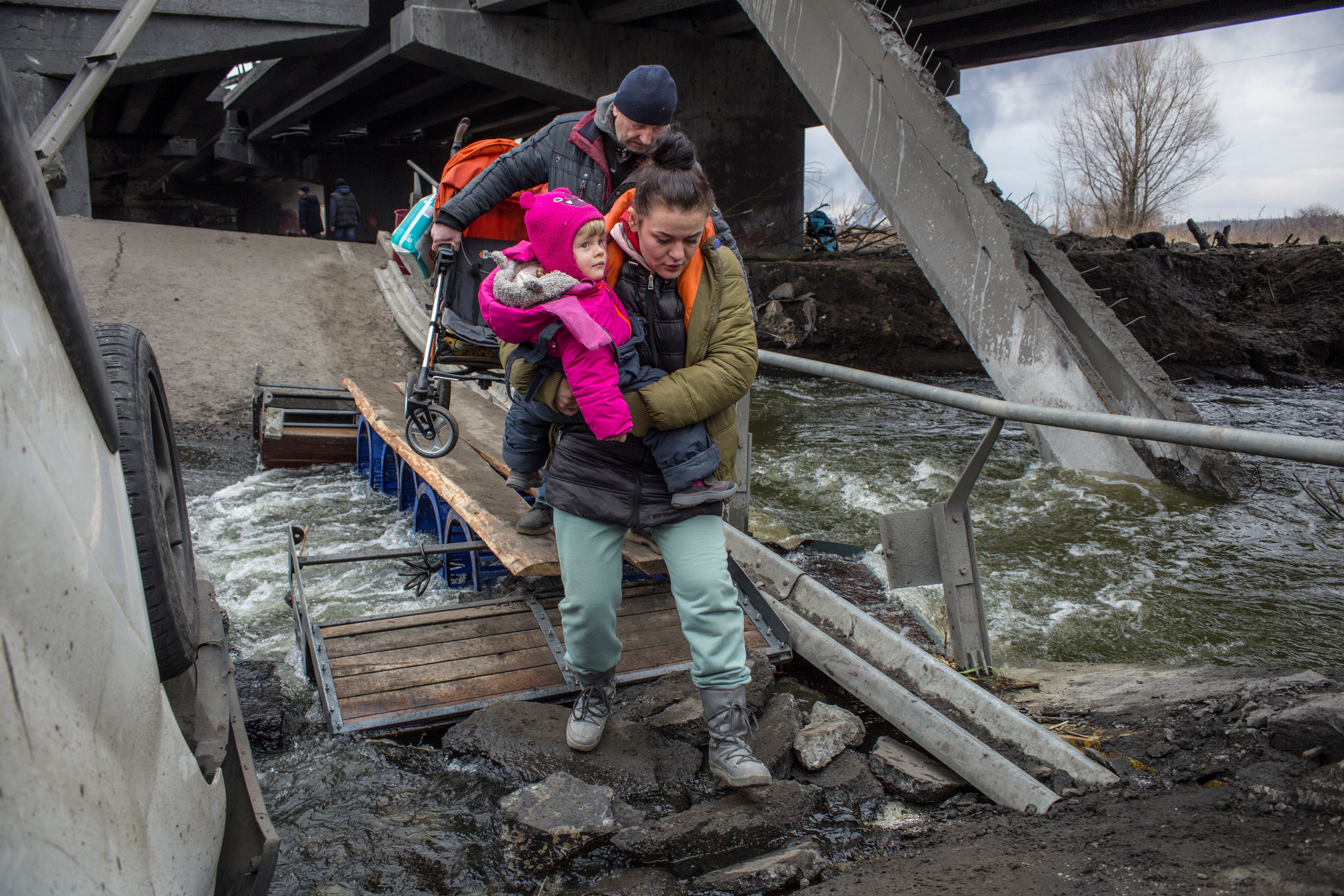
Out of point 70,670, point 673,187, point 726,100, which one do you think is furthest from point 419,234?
point 726,100

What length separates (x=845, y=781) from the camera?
2684 mm

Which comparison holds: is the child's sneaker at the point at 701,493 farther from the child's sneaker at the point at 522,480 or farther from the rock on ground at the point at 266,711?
the rock on ground at the point at 266,711

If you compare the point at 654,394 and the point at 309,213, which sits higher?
the point at 309,213

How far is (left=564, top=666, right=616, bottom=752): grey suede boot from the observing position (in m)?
2.74

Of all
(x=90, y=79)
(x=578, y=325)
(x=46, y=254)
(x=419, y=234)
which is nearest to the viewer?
(x=46, y=254)

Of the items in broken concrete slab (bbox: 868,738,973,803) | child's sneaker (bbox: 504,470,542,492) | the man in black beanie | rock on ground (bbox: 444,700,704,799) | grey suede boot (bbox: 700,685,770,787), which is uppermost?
the man in black beanie

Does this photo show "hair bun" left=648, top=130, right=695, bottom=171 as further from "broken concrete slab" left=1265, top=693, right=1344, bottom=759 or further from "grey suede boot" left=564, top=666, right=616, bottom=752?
"broken concrete slab" left=1265, top=693, right=1344, bottom=759

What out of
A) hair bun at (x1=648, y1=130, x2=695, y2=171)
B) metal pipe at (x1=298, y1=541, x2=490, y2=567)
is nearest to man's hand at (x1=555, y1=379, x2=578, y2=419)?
hair bun at (x1=648, y1=130, x2=695, y2=171)

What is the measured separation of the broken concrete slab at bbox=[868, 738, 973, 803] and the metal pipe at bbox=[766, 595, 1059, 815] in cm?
3

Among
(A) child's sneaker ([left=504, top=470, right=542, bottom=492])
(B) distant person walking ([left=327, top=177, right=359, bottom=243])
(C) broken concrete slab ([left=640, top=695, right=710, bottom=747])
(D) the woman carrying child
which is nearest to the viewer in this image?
(D) the woman carrying child

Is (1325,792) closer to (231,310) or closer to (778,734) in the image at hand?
(778,734)

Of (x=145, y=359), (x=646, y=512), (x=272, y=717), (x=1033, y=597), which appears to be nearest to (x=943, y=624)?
(x=1033, y=597)

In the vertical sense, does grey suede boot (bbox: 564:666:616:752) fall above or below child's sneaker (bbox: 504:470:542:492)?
below

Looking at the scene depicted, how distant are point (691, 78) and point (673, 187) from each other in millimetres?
12925
